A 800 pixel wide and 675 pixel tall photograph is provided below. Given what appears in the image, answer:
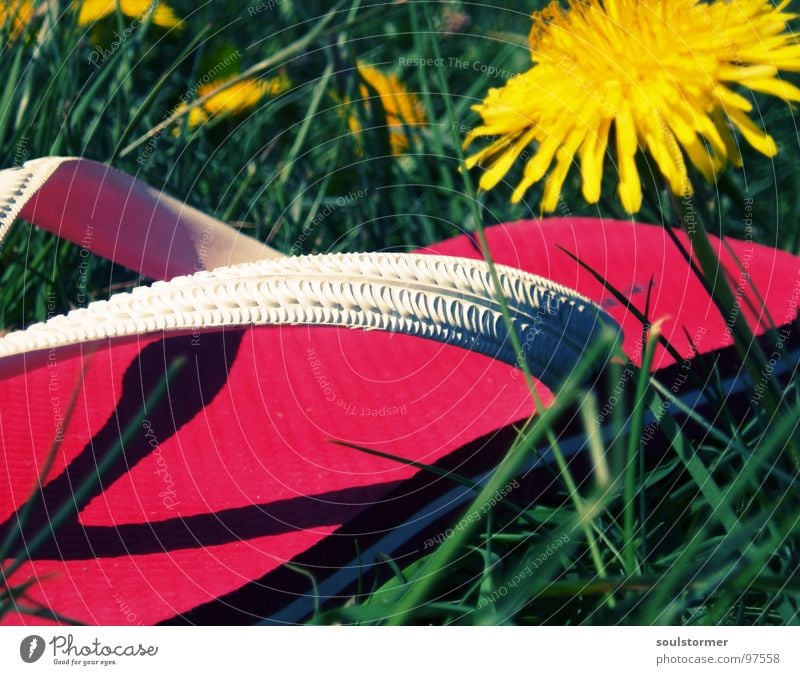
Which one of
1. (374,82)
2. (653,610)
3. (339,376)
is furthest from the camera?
(374,82)

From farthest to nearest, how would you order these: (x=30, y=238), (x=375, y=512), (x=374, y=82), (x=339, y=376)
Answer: (x=374, y=82) < (x=30, y=238) < (x=339, y=376) < (x=375, y=512)

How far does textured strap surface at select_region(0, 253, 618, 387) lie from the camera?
0.40m

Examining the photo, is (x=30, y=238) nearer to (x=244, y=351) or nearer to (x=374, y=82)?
(x=244, y=351)

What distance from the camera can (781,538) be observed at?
36 cm

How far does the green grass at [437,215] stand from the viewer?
1.28 feet

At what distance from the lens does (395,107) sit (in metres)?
0.78

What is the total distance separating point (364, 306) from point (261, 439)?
0.14 meters

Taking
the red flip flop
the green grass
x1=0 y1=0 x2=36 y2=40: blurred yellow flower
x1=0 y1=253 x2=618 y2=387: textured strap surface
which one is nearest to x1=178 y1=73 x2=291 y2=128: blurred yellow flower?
the green grass

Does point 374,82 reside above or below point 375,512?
above

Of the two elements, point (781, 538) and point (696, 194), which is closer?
point (781, 538)

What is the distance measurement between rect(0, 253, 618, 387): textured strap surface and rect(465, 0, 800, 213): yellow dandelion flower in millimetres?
131
